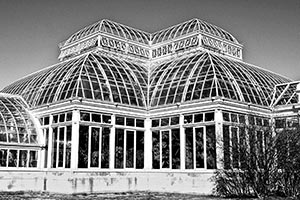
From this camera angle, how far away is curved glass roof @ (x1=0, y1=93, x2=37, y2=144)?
30.6 metres

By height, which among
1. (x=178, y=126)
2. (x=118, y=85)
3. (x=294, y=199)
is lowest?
(x=294, y=199)

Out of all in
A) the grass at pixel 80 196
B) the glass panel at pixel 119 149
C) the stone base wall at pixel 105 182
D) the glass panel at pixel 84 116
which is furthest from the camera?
the glass panel at pixel 119 149

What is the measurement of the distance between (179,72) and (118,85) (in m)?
5.74

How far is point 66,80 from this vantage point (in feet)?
104

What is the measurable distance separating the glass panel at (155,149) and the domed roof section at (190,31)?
41.7 feet

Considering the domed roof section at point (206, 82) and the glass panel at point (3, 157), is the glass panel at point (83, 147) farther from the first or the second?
the domed roof section at point (206, 82)

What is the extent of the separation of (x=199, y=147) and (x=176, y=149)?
243 centimetres

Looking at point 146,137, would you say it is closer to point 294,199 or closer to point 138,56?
point 138,56

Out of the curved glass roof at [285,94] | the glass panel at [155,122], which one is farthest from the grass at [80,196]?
the curved glass roof at [285,94]

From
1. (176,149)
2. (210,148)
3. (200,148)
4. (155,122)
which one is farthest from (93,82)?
(210,148)

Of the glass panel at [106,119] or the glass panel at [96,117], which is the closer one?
the glass panel at [96,117]

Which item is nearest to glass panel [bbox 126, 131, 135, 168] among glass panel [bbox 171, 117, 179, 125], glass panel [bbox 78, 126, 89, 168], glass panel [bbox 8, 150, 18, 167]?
glass panel [bbox 171, 117, 179, 125]

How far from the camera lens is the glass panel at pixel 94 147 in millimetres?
29056

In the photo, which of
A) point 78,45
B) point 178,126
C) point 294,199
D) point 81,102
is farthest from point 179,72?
point 294,199
